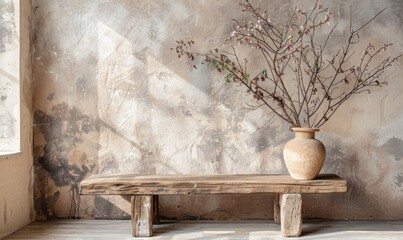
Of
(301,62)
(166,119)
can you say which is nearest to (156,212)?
(166,119)

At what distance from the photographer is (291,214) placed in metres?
3.34

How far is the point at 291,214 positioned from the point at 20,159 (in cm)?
211

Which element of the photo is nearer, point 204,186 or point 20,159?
point 204,186

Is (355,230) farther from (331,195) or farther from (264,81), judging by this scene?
(264,81)

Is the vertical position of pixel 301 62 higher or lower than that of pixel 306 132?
higher

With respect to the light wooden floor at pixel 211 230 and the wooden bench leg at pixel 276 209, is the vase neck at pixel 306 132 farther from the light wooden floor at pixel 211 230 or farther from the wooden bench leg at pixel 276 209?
the light wooden floor at pixel 211 230

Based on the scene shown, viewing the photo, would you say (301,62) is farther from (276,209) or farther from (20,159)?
(20,159)

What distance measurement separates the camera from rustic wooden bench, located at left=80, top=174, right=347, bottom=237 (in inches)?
130

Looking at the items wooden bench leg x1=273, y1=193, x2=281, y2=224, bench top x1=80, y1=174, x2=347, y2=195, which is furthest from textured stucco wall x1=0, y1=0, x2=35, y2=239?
wooden bench leg x1=273, y1=193, x2=281, y2=224

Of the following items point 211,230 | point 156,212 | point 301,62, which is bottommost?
point 211,230

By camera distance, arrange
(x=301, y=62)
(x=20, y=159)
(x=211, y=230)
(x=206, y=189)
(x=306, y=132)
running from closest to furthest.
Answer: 1. (x=206, y=189)
2. (x=306, y=132)
3. (x=211, y=230)
4. (x=20, y=159)
5. (x=301, y=62)

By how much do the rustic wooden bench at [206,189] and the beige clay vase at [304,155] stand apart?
0.26 ft

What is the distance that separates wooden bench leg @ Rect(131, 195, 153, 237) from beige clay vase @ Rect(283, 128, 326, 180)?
3.45ft

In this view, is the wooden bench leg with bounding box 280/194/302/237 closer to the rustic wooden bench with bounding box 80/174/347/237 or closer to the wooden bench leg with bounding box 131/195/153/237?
the rustic wooden bench with bounding box 80/174/347/237
